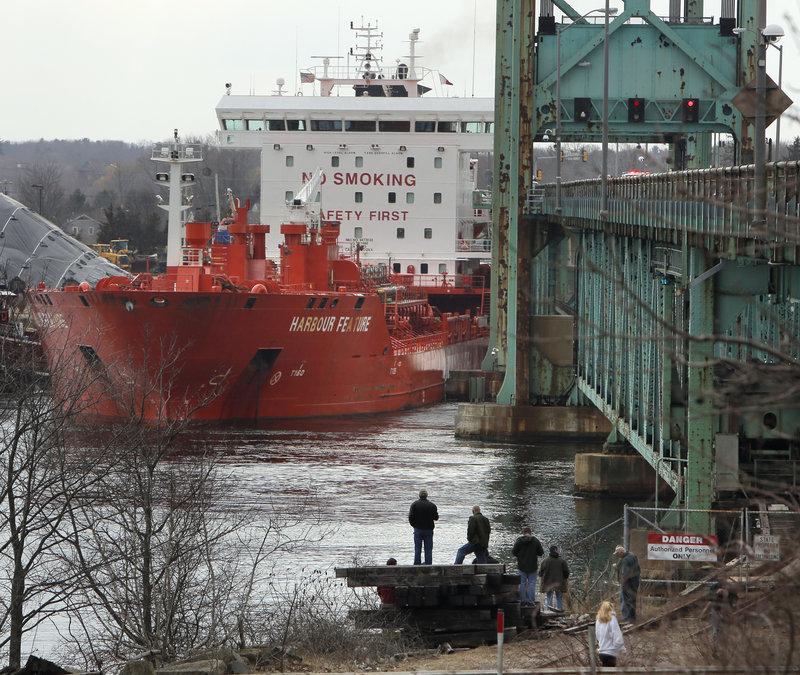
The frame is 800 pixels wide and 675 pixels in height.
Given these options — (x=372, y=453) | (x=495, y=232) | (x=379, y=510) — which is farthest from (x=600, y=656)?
(x=495, y=232)

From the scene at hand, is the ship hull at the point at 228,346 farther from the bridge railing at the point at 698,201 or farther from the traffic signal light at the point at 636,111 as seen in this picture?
the traffic signal light at the point at 636,111

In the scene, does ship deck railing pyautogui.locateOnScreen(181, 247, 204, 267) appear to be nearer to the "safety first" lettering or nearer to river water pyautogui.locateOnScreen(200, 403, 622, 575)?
the "safety first" lettering

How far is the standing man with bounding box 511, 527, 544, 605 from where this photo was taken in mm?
14401

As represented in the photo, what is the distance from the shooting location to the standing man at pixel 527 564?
1440 cm

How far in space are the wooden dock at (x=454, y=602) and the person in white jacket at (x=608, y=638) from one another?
7.75 ft

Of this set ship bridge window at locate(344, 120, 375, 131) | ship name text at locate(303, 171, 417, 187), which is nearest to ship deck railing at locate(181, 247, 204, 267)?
ship name text at locate(303, 171, 417, 187)

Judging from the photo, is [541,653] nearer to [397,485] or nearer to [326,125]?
[397,485]

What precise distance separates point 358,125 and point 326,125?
1226mm

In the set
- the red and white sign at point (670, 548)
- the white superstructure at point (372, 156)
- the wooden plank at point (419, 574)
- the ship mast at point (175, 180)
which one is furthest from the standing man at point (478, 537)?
the white superstructure at point (372, 156)

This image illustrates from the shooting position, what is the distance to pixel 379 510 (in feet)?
77.1

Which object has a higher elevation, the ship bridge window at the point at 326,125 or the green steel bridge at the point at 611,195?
the ship bridge window at the point at 326,125

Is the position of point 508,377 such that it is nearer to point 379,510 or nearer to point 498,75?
point 498,75

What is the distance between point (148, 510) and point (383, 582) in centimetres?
243

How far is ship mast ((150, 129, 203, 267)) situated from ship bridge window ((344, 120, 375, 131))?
44.3 feet
